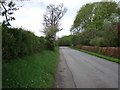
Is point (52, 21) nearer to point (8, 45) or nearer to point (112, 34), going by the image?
point (112, 34)

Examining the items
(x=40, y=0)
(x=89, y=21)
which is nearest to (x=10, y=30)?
(x=40, y=0)

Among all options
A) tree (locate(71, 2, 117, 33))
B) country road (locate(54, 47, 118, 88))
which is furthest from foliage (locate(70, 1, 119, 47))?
country road (locate(54, 47, 118, 88))

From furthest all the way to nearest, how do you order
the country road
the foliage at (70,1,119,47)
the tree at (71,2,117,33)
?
the tree at (71,2,117,33) < the foliage at (70,1,119,47) < the country road

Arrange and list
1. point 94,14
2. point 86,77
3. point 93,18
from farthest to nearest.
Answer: point 93,18
point 94,14
point 86,77

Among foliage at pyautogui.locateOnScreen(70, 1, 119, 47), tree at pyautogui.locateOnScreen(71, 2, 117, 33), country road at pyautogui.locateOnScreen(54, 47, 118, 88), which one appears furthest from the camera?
tree at pyautogui.locateOnScreen(71, 2, 117, 33)

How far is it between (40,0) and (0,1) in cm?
525

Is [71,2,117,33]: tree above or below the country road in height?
above

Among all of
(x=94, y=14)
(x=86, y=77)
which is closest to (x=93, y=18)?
(x=94, y=14)

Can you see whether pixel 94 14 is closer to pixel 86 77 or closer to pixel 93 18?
pixel 93 18

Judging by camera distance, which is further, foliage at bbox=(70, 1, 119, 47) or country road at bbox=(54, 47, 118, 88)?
foliage at bbox=(70, 1, 119, 47)

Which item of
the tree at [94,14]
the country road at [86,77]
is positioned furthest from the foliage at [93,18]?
the country road at [86,77]

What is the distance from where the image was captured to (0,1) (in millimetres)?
5184

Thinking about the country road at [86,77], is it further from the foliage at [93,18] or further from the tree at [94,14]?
the tree at [94,14]

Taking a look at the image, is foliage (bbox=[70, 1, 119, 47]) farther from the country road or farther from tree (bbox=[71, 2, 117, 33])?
the country road
